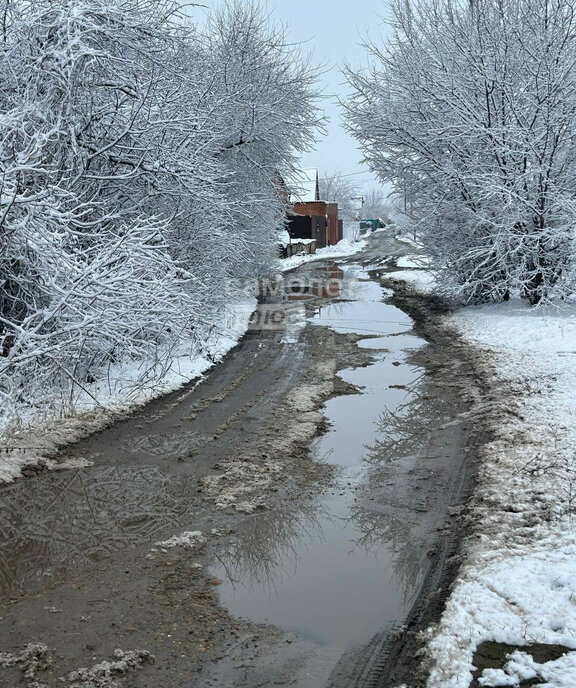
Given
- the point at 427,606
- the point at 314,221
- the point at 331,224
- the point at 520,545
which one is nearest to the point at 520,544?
the point at 520,545

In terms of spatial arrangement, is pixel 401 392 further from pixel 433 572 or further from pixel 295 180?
pixel 295 180

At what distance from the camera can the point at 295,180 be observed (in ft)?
73.1

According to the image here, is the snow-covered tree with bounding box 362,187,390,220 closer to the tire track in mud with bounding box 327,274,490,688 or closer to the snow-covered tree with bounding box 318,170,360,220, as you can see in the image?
the snow-covered tree with bounding box 318,170,360,220

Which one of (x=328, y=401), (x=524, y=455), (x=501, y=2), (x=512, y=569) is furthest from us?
(x=501, y=2)

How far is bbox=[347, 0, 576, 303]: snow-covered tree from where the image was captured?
1445 centimetres

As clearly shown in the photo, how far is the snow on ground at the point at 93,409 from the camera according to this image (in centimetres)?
684

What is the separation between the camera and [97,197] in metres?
10.1

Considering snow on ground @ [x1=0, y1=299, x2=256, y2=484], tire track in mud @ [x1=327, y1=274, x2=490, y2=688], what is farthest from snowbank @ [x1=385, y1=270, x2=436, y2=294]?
tire track in mud @ [x1=327, y1=274, x2=490, y2=688]

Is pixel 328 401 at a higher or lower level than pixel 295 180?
lower

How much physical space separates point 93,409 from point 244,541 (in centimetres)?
410

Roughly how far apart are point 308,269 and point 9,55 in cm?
2705

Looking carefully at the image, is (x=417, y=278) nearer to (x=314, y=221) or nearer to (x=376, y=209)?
(x=314, y=221)

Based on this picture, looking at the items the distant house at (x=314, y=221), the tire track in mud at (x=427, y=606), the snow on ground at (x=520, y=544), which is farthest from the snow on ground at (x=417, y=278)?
the distant house at (x=314, y=221)

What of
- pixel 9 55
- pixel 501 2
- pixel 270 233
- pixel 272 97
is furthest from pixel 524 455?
pixel 270 233
